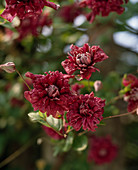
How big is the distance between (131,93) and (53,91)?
0.34 m

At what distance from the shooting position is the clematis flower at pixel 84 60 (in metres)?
0.65

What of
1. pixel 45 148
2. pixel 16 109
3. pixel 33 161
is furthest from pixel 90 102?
pixel 33 161

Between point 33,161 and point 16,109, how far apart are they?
0.88 m

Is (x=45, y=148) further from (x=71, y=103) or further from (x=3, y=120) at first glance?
(x=71, y=103)

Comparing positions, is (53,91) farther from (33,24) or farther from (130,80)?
(33,24)

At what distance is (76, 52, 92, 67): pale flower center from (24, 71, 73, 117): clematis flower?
2.8 inches

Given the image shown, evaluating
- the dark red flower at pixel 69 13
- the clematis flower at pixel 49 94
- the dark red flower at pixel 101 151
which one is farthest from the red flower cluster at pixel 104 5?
the dark red flower at pixel 101 151

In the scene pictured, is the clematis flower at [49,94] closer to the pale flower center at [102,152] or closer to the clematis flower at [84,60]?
the clematis flower at [84,60]

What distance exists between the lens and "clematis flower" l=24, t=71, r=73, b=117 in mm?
618

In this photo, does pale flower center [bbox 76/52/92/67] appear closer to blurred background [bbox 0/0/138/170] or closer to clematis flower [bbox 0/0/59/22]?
clematis flower [bbox 0/0/59/22]

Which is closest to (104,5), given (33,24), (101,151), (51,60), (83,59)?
(83,59)

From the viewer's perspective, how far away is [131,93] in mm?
840

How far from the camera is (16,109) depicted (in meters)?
1.68

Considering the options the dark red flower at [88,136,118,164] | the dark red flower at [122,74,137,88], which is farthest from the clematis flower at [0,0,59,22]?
the dark red flower at [88,136,118,164]
